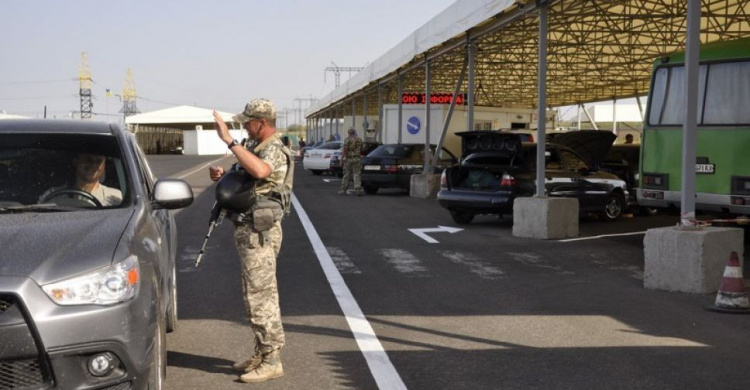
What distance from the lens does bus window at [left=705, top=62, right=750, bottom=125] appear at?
12758mm

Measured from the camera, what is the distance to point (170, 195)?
534 cm

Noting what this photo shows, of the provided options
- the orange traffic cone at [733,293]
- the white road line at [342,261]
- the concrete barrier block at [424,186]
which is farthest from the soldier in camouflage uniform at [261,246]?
the concrete barrier block at [424,186]

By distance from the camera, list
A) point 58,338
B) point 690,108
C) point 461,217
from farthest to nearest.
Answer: point 461,217 < point 690,108 < point 58,338

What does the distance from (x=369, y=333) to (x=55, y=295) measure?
3542 millimetres

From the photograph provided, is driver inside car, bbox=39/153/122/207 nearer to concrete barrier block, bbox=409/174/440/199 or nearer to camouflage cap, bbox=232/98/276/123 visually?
camouflage cap, bbox=232/98/276/123

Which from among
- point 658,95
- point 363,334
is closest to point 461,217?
point 658,95

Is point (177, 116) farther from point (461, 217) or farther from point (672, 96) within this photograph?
point (672, 96)

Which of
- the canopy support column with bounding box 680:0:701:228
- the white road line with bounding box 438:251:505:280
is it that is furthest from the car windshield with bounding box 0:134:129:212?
the canopy support column with bounding box 680:0:701:228

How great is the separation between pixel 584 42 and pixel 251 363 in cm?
2364

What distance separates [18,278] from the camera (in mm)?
3947

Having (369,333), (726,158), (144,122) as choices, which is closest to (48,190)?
(369,333)

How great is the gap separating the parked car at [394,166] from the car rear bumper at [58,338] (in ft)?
71.0

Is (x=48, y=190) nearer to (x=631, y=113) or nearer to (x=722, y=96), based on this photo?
(x=722, y=96)

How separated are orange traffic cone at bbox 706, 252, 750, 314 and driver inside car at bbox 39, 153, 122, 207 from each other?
5823 mm
